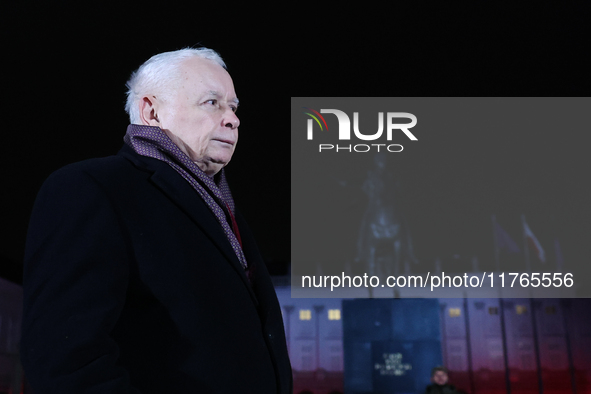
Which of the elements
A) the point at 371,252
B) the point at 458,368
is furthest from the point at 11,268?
the point at 458,368

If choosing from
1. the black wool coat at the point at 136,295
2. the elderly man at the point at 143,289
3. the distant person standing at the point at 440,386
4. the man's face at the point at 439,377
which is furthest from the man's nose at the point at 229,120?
the man's face at the point at 439,377

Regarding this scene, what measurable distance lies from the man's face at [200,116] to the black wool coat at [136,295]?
190mm

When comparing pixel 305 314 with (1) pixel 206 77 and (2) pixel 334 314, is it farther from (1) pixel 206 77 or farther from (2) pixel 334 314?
(1) pixel 206 77

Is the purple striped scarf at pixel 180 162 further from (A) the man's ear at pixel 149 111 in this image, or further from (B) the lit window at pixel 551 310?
(B) the lit window at pixel 551 310

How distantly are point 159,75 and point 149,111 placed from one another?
0.10 meters

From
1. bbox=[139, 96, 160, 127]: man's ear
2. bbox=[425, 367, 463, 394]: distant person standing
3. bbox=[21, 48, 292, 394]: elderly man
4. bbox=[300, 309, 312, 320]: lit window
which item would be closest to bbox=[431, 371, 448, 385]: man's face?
bbox=[425, 367, 463, 394]: distant person standing

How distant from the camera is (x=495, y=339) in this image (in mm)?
21078

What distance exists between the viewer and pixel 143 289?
1.17m

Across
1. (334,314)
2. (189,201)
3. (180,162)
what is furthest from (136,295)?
(334,314)

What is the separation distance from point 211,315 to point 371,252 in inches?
499

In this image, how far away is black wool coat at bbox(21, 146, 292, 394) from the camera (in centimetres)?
104

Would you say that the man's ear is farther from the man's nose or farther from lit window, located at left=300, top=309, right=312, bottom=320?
lit window, located at left=300, top=309, right=312, bottom=320

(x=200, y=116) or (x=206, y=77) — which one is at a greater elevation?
(x=206, y=77)

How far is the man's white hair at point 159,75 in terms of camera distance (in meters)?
1.53
